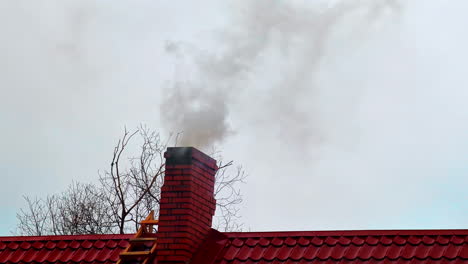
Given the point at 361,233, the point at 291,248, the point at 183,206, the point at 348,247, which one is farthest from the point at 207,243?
the point at 361,233

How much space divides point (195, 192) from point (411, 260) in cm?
303

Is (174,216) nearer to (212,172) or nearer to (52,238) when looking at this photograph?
(212,172)

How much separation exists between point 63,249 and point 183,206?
6.82 ft

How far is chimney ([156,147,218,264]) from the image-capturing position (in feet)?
37.8

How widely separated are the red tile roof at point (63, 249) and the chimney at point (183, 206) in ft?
2.89

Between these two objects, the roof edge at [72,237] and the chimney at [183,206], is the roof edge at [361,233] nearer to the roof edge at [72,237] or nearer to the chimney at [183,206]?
the chimney at [183,206]

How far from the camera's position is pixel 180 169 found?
11.9 metres

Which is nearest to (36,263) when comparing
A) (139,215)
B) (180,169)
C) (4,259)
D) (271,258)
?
(4,259)

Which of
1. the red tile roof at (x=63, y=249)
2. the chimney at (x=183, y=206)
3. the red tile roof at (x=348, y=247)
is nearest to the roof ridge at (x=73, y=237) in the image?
the red tile roof at (x=63, y=249)

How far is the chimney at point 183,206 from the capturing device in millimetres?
11523

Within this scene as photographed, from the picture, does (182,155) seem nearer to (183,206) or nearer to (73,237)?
(183,206)

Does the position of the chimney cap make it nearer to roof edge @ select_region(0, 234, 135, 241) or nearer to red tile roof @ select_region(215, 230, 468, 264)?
red tile roof @ select_region(215, 230, 468, 264)

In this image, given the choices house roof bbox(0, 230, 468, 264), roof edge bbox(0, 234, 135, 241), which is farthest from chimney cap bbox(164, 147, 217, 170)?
roof edge bbox(0, 234, 135, 241)

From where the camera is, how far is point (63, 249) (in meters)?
12.5
